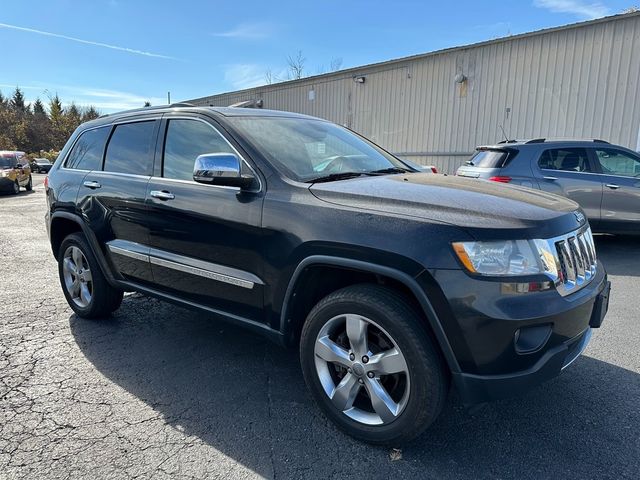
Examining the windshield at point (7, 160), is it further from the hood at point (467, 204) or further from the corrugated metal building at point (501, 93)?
the hood at point (467, 204)

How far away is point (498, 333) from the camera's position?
6.80 feet

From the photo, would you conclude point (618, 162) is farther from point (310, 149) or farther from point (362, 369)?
point (362, 369)

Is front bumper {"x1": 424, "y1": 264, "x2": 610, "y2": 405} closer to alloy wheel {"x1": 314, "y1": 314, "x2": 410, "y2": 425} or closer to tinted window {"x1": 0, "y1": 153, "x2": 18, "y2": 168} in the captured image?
alloy wheel {"x1": 314, "y1": 314, "x2": 410, "y2": 425}

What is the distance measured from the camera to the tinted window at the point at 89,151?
422 cm

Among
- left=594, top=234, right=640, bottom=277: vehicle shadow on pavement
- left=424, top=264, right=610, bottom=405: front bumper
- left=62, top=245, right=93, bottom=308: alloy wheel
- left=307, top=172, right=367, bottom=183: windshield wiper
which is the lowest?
left=594, top=234, right=640, bottom=277: vehicle shadow on pavement

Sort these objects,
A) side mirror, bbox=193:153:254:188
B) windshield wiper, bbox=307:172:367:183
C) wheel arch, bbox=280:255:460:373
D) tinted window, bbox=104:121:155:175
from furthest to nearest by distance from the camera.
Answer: tinted window, bbox=104:121:155:175 → windshield wiper, bbox=307:172:367:183 → side mirror, bbox=193:153:254:188 → wheel arch, bbox=280:255:460:373

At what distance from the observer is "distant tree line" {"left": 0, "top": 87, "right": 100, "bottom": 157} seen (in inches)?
2008

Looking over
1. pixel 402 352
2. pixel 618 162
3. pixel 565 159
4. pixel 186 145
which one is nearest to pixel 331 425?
pixel 402 352

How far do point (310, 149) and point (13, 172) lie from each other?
61.6 ft

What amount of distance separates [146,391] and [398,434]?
169 cm

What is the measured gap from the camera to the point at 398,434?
2.34 m

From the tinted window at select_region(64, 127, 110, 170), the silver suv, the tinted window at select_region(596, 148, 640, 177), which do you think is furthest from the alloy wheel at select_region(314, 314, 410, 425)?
the tinted window at select_region(596, 148, 640, 177)

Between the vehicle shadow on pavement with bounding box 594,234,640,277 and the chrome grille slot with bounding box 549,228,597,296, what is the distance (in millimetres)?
4035

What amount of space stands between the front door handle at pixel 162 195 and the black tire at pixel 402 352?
1415 mm
